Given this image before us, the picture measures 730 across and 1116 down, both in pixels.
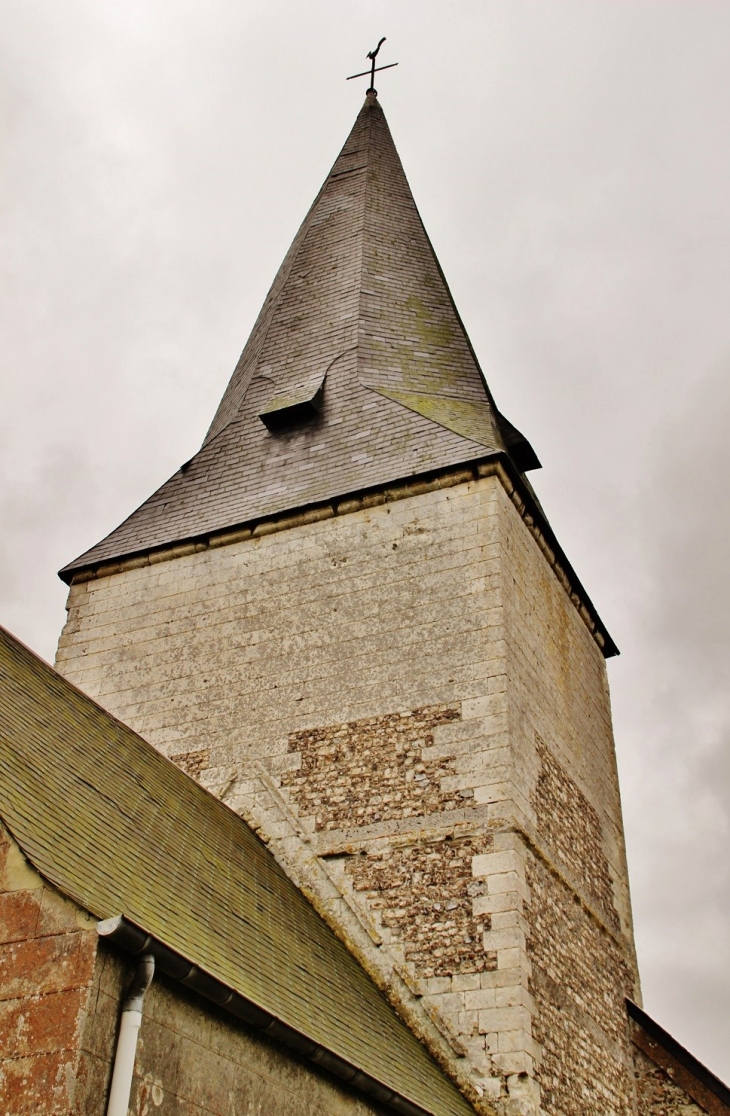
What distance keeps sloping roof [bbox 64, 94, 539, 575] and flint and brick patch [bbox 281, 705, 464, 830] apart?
2572 mm

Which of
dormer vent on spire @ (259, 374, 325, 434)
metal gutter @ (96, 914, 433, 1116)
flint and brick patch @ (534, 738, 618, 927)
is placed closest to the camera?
metal gutter @ (96, 914, 433, 1116)

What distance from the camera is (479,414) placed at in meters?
12.4

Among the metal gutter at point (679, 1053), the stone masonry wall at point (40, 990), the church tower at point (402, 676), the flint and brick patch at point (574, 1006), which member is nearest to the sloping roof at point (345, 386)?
the church tower at point (402, 676)

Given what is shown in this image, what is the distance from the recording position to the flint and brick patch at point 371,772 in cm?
935

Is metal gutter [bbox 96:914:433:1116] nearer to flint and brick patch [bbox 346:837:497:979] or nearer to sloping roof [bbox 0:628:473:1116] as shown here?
sloping roof [bbox 0:628:473:1116]

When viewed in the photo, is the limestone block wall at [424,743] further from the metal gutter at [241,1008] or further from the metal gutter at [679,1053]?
the metal gutter at [241,1008]

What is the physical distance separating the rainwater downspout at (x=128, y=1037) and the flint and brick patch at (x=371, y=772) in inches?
167

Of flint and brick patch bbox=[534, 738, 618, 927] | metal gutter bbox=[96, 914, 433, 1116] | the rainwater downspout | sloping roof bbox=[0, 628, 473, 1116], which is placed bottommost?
the rainwater downspout

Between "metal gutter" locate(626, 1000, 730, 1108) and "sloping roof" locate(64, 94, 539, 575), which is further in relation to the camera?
"sloping roof" locate(64, 94, 539, 575)

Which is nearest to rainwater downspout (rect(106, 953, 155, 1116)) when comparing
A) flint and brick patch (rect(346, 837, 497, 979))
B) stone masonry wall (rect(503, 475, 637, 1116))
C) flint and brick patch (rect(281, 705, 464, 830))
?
flint and brick patch (rect(346, 837, 497, 979))

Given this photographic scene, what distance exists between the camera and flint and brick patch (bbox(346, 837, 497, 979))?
8484 millimetres

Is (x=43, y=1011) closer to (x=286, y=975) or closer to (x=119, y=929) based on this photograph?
(x=119, y=929)

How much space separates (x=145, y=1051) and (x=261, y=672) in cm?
555

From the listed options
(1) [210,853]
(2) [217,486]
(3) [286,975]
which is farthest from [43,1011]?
(2) [217,486]
